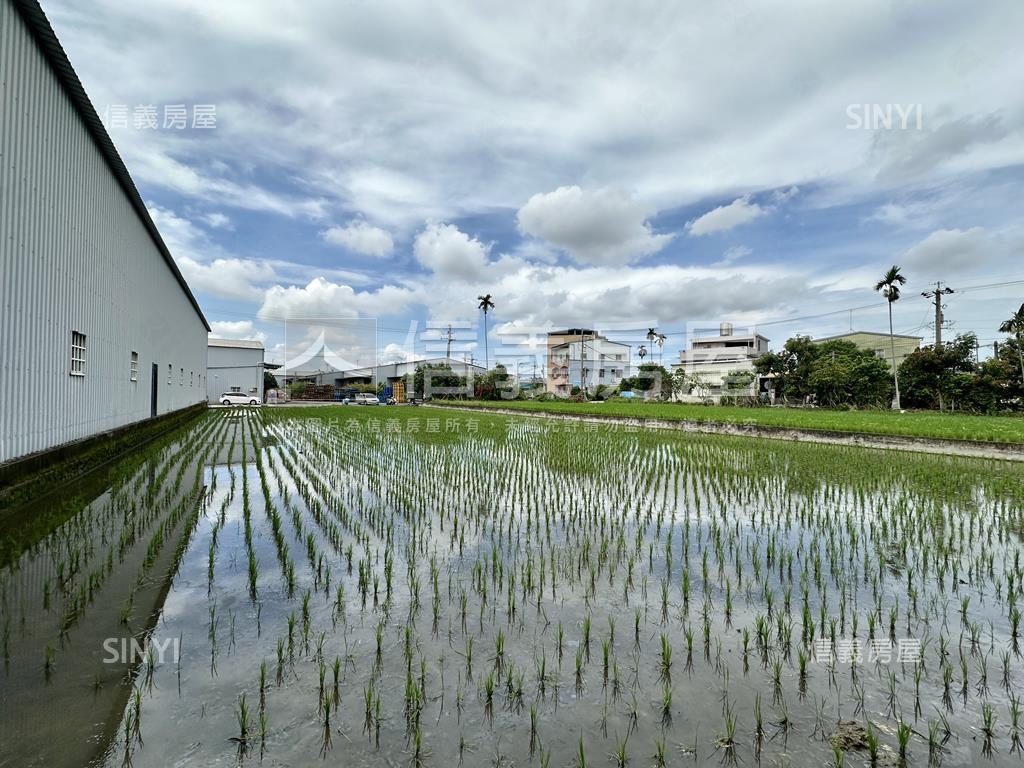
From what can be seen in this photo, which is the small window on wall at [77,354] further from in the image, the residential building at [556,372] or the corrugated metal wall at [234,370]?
the residential building at [556,372]

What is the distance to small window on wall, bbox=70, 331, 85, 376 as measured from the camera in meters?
9.02

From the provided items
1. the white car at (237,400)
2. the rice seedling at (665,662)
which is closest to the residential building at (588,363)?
the white car at (237,400)

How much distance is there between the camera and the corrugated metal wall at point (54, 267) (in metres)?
6.68

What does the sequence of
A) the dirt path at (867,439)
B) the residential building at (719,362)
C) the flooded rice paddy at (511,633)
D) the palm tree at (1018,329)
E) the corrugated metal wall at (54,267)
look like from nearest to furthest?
the flooded rice paddy at (511,633)
the corrugated metal wall at (54,267)
the dirt path at (867,439)
the palm tree at (1018,329)
the residential building at (719,362)

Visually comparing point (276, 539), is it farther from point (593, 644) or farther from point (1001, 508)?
point (1001, 508)

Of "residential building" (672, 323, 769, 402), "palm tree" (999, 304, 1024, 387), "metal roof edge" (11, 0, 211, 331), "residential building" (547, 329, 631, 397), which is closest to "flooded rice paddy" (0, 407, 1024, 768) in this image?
"metal roof edge" (11, 0, 211, 331)

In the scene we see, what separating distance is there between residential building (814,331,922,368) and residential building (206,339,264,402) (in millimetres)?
48401

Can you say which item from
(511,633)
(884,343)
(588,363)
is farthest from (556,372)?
(511,633)

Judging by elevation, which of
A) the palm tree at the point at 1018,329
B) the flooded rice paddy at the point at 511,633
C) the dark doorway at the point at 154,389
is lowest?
the flooded rice paddy at the point at 511,633

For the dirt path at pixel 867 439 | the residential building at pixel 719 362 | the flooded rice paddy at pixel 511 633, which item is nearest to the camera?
the flooded rice paddy at pixel 511 633

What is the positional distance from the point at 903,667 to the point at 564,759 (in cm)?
234

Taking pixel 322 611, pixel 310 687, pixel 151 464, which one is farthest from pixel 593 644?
pixel 151 464

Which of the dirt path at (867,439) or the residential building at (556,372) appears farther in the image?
the residential building at (556,372)

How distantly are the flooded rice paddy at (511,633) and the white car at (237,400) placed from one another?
118 feet
